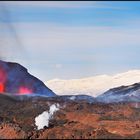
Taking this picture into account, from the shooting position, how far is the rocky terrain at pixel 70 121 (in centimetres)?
5097

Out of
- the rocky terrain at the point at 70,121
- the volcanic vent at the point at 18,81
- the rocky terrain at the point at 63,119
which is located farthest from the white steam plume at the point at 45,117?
the volcanic vent at the point at 18,81

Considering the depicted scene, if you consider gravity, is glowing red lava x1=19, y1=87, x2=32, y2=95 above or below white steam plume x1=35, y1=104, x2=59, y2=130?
below

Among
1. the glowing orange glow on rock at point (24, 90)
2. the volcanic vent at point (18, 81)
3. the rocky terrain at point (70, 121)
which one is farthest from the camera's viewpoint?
the glowing orange glow on rock at point (24, 90)

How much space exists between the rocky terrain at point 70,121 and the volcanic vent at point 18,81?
25487 millimetres

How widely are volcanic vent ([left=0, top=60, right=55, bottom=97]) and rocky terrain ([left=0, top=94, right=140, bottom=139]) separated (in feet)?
83.6

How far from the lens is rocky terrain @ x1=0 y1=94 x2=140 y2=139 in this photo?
51.0m

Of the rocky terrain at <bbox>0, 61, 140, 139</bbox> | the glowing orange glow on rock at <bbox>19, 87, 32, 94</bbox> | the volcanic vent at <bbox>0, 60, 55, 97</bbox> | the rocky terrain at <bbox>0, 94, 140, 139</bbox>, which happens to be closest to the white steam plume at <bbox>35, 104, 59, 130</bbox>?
the rocky terrain at <bbox>0, 61, 140, 139</bbox>

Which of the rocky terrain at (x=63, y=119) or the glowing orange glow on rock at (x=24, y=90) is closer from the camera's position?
the rocky terrain at (x=63, y=119)

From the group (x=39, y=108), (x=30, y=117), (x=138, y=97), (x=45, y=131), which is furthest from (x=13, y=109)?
(x=138, y=97)

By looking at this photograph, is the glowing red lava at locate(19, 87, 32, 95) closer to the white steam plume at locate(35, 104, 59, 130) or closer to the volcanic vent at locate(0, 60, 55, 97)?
the volcanic vent at locate(0, 60, 55, 97)

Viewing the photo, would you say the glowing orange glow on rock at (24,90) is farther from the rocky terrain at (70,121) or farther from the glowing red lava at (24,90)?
the rocky terrain at (70,121)

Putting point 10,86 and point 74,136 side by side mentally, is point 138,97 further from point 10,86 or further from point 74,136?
point 74,136

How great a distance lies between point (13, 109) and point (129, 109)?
61.1 ft

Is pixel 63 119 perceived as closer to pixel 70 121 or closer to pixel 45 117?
pixel 70 121
